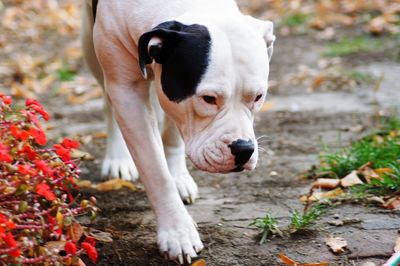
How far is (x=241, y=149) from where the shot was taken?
94.7 inches

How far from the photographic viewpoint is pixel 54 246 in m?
2.19

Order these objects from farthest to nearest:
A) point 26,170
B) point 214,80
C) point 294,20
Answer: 1. point 294,20
2. point 214,80
3. point 26,170

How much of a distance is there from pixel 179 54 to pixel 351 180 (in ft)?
4.25

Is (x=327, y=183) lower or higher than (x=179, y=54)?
lower

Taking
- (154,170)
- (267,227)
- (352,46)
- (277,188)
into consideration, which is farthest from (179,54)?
(352,46)

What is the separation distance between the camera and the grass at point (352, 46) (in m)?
6.34

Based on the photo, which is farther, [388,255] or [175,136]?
[175,136]

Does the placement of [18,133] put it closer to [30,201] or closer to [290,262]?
[30,201]

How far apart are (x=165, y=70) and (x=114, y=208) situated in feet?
3.15

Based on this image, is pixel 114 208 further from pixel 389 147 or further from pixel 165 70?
pixel 389 147

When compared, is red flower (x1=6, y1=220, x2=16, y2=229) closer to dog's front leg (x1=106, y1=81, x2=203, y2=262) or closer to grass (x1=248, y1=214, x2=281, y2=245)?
dog's front leg (x1=106, y1=81, x2=203, y2=262)

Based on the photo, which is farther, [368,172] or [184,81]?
[368,172]

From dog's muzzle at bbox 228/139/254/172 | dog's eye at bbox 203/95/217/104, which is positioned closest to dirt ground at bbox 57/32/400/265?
dog's muzzle at bbox 228/139/254/172

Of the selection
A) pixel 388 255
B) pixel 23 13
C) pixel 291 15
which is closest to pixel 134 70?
pixel 388 255
